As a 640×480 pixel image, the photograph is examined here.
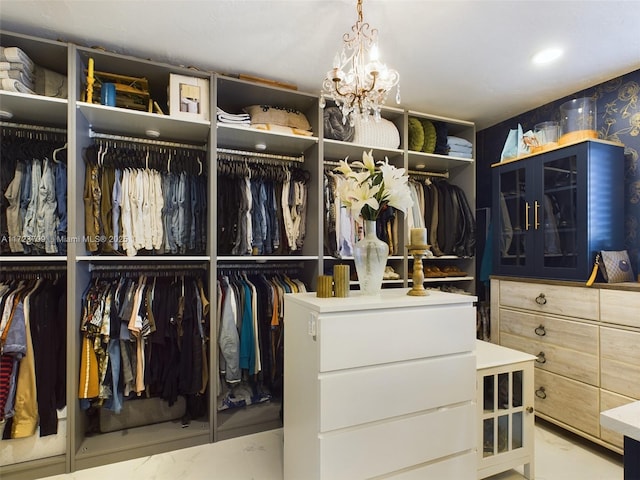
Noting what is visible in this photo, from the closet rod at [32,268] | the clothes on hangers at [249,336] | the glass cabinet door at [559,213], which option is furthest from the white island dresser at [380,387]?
the closet rod at [32,268]

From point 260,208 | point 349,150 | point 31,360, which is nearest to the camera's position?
point 31,360

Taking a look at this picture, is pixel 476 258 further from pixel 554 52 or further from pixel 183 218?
pixel 183 218

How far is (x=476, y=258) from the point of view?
130 inches

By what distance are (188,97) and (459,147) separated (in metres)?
2.32

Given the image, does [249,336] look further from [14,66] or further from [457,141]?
[457,141]

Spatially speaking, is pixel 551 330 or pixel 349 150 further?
pixel 349 150

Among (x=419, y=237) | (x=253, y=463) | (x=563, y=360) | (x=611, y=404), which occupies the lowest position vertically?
(x=253, y=463)

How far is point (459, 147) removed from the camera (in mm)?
3125

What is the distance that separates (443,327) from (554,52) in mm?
1835

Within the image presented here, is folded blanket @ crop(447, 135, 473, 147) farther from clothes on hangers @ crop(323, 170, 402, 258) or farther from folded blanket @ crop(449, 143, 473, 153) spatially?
clothes on hangers @ crop(323, 170, 402, 258)

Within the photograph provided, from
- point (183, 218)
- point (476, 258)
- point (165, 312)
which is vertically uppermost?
point (183, 218)

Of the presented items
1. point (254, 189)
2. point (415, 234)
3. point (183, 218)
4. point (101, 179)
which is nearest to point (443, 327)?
point (415, 234)

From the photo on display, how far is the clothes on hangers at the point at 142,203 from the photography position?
83.0 inches

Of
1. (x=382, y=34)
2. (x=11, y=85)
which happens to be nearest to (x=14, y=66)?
(x=11, y=85)
